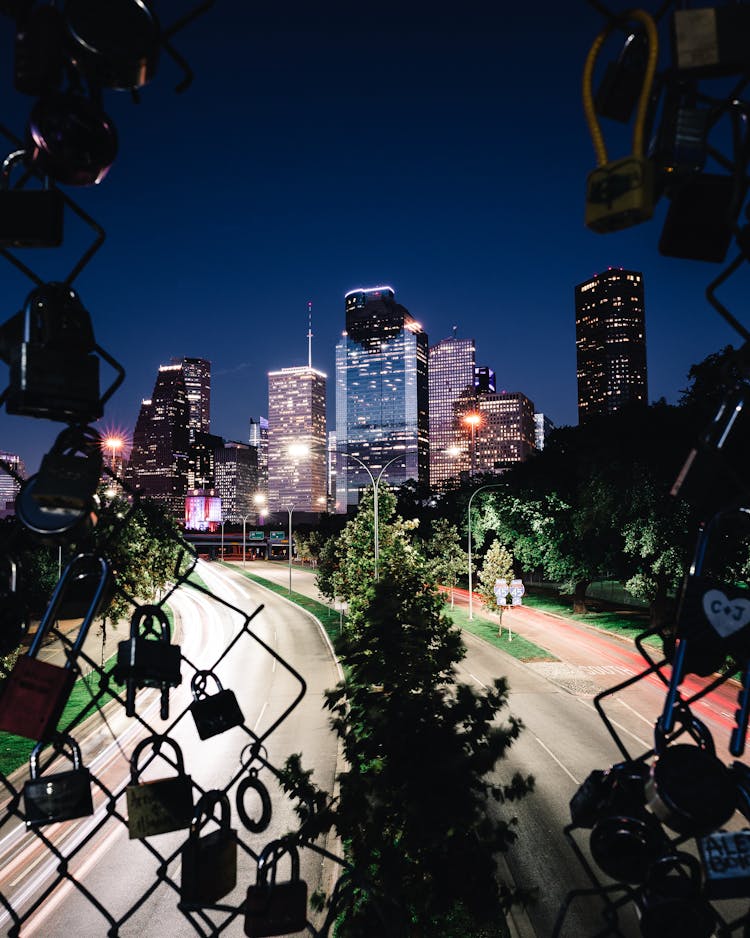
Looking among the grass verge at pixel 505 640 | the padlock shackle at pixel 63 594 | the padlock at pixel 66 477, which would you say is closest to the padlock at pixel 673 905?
the padlock shackle at pixel 63 594

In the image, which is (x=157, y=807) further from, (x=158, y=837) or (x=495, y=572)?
(x=495, y=572)

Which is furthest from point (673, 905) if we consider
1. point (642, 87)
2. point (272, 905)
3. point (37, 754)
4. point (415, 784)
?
point (415, 784)

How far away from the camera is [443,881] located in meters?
4.53

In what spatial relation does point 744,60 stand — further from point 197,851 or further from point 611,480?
point 611,480

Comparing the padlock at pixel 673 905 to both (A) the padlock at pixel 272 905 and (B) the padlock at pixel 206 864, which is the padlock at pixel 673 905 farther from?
(B) the padlock at pixel 206 864

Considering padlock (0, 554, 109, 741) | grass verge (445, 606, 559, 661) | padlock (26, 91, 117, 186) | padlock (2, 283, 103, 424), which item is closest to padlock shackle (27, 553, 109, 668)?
padlock (0, 554, 109, 741)

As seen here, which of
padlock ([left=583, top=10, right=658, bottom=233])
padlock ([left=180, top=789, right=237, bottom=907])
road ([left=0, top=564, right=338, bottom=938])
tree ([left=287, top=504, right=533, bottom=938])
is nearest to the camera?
padlock ([left=583, top=10, right=658, bottom=233])

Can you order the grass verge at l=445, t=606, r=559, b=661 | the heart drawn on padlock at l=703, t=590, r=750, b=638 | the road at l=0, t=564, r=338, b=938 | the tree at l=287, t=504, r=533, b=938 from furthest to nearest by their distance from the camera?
the grass verge at l=445, t=606, r=559, b=661
the road at l=0, t=564, r=338, b=938
the tree at l=287, t=504, r=533, b=938
the heart drawn on padlock at l=703, t=590, r=750, b=638

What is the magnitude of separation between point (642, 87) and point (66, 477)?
1497 millimetres

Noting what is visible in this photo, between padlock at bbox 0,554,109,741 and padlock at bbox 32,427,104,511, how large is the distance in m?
0.18

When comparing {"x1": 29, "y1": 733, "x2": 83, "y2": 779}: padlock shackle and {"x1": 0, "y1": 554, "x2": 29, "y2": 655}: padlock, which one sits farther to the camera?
{"x1": 0, "y1": 554, "x2": 29, "y2": 655}: padlock

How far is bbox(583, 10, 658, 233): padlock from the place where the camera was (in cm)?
104

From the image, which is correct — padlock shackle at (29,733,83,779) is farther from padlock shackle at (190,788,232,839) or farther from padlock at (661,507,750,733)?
padlock at (661,507,750,733)

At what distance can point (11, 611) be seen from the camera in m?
1.56
